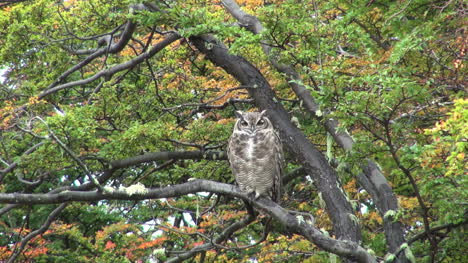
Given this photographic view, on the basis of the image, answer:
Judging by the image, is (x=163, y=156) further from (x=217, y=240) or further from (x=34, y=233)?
(x=34, y=233)

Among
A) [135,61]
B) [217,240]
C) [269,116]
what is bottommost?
[217,240]

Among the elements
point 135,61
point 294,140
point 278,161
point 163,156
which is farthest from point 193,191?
point 135,61

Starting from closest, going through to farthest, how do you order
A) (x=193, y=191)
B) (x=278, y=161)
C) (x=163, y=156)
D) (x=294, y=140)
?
(x=193, y=191), (x=294, y=140), (x=278, y=161), (x=163, y=156)

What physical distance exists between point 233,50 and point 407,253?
249 centimetres

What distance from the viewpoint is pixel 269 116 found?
248 inches

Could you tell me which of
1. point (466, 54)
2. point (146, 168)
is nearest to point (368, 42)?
point (466, 54)

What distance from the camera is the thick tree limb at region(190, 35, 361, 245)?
559 cm

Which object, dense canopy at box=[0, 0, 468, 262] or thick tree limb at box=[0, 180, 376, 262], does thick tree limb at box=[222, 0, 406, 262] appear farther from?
thick tree limb at box=[0, 180, 376, 262]

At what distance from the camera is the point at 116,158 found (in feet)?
22.8

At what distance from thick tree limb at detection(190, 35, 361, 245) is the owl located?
0.55ft

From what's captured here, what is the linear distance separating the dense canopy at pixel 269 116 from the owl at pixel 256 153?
0.17m

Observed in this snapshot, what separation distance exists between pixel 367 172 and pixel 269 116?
1.20 meters

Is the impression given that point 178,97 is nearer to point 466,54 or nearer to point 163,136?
point 163,136

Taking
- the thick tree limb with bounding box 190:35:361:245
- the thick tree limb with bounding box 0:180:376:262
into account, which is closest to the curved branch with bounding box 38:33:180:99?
the thick tree limb with bounding box 190:35:361:245
